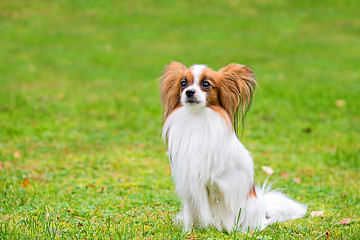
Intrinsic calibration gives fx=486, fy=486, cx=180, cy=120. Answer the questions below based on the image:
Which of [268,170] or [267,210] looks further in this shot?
[268,170]

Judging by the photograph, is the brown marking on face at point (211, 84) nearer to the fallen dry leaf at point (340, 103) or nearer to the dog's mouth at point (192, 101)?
the dog's mouth at point (192, 101)

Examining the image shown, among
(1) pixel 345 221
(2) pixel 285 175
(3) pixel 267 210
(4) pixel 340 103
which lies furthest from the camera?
(4) pixel 340 103

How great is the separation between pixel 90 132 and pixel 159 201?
133 inches

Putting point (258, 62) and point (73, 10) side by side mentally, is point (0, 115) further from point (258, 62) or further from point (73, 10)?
point (73, 10)

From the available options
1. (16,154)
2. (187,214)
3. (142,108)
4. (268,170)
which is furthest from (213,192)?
(142,108)

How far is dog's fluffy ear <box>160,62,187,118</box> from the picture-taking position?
411 centimetres

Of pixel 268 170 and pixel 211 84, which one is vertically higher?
pixel 211 84

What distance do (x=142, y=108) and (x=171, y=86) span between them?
18.1ft

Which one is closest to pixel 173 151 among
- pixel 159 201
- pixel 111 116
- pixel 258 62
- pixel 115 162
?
pixel 159 201

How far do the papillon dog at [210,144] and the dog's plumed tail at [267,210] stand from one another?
1 centimetres

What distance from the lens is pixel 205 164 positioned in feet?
13.1

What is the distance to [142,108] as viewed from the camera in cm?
966

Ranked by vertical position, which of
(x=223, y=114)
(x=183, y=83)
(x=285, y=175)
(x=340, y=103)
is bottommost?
(x=285, y=175)

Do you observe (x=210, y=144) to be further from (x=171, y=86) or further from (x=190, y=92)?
(x=171, y=86)
